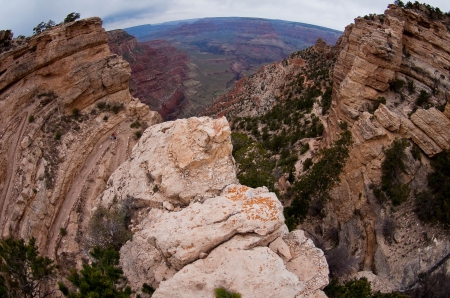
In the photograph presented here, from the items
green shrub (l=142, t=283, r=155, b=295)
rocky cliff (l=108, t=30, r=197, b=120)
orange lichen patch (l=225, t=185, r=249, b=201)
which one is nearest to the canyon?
orange lichen patch (l=225, t=185, r=249, b=201)

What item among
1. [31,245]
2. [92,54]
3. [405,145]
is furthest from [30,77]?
[405,145]

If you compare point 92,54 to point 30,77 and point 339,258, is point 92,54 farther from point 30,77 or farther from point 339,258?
point 339,258

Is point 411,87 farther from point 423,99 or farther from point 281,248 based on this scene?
point 281,248

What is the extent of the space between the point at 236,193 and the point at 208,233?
2988 mm

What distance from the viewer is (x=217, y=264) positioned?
12477 millimetres

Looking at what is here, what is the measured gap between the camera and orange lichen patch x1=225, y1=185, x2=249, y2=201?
596 inches

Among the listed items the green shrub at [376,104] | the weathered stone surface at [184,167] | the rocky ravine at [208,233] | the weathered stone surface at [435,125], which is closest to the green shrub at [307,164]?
the green shrub at [376,104]

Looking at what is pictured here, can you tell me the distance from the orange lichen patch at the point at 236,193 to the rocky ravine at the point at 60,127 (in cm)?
1459

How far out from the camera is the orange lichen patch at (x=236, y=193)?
15.1 m

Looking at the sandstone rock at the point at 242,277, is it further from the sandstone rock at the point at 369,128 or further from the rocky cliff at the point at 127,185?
the sandstone rock at the point at 369,128

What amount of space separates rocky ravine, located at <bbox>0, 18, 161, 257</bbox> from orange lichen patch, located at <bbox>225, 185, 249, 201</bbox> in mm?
14585

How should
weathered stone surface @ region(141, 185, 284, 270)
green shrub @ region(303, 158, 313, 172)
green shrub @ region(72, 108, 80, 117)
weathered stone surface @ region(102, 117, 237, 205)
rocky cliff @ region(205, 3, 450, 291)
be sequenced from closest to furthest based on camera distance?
weathered stone surface @ region(141, 185, 284, 270) → weathered stone surface @ region(102, 117, 237, 205) → rocky cliff @ region(205, 3, 450, 291) → green shrub @ region(303, 158, 313, 172) → green shrub @ region(72, 108, 80, 117)

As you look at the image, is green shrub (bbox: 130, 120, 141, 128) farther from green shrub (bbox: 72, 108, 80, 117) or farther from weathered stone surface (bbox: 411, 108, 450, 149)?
weathered stone surface (bbox: 411, 108, 450, 149)

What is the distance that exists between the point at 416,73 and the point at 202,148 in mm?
19590
